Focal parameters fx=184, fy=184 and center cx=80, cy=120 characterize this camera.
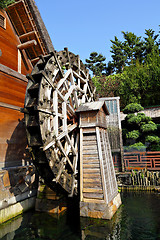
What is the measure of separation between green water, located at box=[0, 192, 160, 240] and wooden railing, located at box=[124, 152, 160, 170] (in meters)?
4.46

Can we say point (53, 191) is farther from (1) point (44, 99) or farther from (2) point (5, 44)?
(2) point (5, 44)

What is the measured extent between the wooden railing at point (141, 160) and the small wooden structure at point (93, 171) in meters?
4.75

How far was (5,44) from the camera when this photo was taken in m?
6.72

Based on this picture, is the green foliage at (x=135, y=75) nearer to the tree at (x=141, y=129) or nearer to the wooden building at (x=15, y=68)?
the tree at (x=141, y=129)

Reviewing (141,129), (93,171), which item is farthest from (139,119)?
(93,171)

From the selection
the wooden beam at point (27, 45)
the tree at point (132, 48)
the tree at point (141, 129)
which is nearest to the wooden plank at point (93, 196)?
the wooden beam at point (27, 45)

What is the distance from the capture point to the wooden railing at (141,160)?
10.5 meters

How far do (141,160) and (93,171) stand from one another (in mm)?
6128

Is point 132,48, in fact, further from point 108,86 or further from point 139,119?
point 139,119

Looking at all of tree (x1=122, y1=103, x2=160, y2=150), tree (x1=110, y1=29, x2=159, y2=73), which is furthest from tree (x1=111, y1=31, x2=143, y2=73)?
tree (x1=122, y1=103, x2=160, y2=150)

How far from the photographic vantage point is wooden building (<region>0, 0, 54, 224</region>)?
20.0 ft

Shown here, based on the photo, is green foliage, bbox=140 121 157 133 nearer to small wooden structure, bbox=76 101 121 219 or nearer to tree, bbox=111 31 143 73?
small wooden structure, bbox=76 101 121 219

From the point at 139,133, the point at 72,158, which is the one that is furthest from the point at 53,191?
the point at 139,133

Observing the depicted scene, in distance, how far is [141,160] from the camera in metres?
10.8
